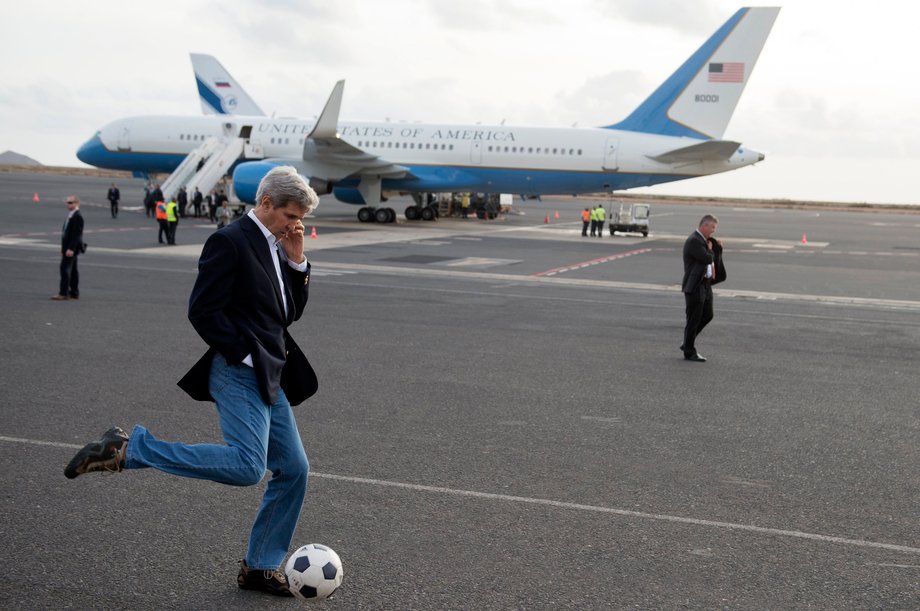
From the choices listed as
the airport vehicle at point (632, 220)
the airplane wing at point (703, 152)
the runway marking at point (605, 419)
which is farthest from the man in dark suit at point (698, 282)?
the airport vehicle at point (632, 220)

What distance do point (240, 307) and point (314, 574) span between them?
133 cm

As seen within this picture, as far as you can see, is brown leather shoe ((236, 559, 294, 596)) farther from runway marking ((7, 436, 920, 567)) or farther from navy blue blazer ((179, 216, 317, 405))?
runway marking ((7, 436, 920, 567))

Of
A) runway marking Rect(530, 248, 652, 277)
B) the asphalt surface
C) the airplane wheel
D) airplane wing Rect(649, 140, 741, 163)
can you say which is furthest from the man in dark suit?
the airplane wheel

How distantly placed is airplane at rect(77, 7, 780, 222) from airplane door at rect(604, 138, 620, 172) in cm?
4

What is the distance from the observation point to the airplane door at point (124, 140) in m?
44.7

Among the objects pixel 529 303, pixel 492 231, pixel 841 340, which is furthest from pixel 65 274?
pixel 492 231

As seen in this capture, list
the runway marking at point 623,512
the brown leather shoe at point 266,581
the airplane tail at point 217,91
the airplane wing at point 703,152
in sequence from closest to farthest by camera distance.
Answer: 1. the brown leather shoe at point 266,581
2. the runway marking at point 623,512
3. the airplane wing at point 703,152
4. the airplane tail at point 217,91

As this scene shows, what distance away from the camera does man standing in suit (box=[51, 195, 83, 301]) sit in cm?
1602

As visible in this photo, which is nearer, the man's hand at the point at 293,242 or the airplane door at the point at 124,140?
the man's hand at the point at 293,242

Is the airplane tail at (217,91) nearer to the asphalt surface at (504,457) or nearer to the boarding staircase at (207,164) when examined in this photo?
the boarding staircase at (207,164)

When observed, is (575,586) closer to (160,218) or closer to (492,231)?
(160,218)

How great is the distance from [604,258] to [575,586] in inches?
966

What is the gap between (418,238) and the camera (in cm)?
3384

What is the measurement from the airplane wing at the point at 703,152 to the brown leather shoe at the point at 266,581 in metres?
34.1
